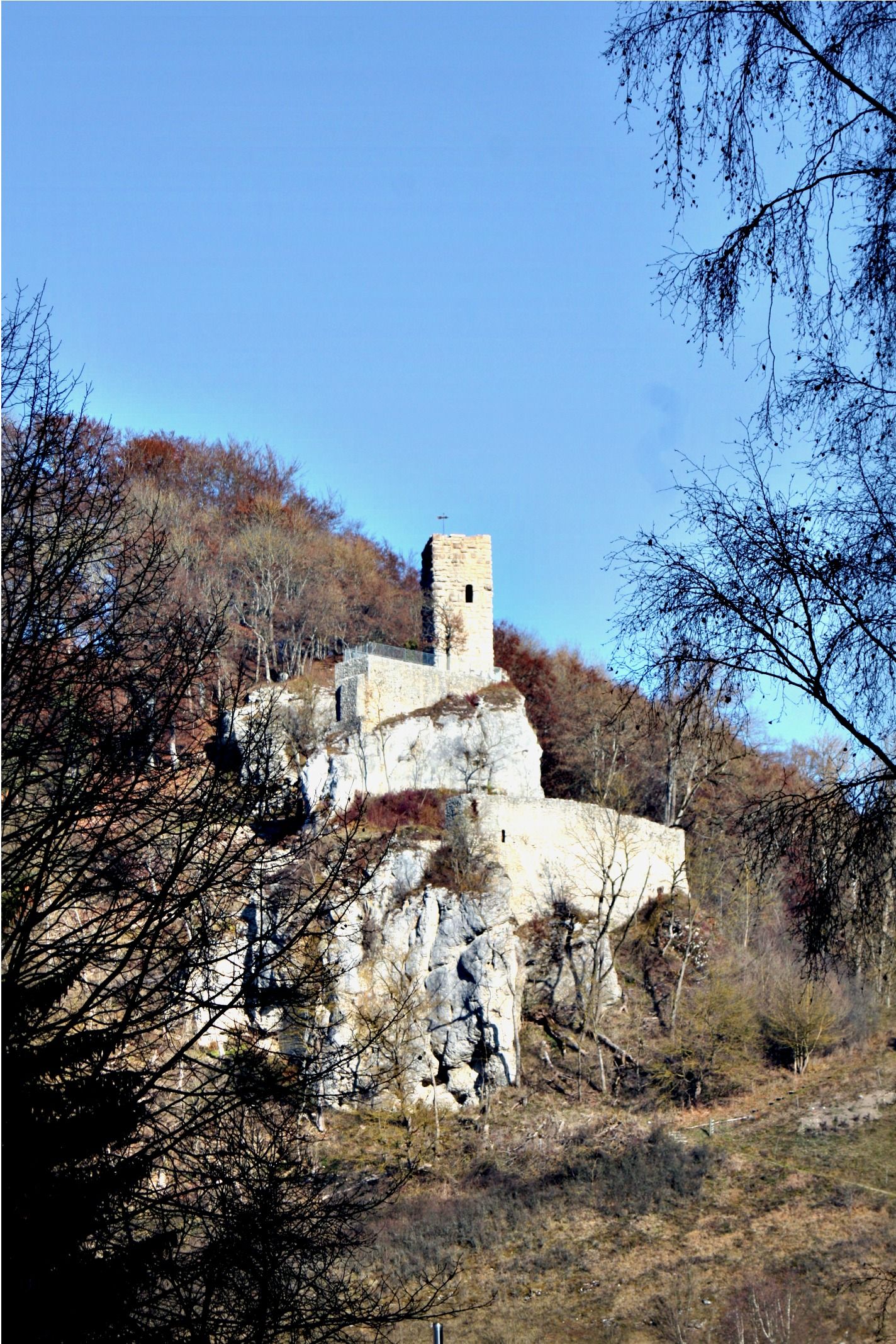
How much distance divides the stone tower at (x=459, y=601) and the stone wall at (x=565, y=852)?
690 centimetres

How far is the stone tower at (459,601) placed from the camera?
34.3 metres

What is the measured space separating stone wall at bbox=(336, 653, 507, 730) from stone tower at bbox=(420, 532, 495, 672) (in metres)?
1.45

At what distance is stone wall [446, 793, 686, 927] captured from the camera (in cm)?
2761

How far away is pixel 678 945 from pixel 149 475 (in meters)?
26.5

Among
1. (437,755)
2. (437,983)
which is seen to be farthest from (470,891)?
(437,755)

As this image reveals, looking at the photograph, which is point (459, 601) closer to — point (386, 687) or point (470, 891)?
point (386, 687)

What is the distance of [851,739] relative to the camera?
14.9 ft

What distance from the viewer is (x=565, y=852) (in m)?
28.2

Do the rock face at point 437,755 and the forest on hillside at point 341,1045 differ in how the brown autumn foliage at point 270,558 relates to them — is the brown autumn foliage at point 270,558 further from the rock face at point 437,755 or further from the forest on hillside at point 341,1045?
the forest on hillside at point 341,1045

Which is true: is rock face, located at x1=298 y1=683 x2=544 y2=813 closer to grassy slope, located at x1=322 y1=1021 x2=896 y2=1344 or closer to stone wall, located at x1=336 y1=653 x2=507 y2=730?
stone wall, located at x1=336 y1=653 x2=507 y2=730

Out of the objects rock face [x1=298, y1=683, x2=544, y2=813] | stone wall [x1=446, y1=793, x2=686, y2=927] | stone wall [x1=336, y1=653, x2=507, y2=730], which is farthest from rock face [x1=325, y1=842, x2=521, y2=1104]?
stone wall [x1=336, y1=653, x2=507, y2=730]

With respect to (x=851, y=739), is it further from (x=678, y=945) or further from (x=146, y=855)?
(x=678, y=945)

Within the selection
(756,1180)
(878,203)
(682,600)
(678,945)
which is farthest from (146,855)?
(678,945)

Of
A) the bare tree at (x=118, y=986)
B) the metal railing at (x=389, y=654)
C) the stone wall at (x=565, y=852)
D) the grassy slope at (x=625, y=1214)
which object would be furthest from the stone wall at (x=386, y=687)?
the bare tree at (x=118, y=986)
